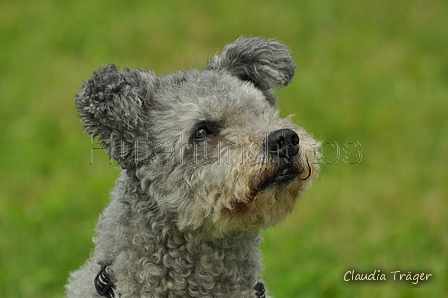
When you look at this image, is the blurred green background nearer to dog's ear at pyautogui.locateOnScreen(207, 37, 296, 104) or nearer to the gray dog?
dog's ear at pyautogui.locateOnScreen(207, 37, 296, 104)

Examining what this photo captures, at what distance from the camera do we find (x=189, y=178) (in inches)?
137

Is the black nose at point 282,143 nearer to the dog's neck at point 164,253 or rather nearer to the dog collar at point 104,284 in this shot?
the dog's neck at point 164,253

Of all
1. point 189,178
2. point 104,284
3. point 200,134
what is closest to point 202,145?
point 200,134

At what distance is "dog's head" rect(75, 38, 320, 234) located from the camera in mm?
3383

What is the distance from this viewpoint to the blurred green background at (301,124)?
248 inches

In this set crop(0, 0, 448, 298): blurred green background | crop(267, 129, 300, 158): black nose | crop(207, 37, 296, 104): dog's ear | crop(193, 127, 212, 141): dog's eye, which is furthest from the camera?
crop(0, 0, 448, 298): blurred green background

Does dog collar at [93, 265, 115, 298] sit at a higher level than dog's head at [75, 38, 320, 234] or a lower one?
lower

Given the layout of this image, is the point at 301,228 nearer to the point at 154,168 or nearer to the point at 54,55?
the point at 154,168

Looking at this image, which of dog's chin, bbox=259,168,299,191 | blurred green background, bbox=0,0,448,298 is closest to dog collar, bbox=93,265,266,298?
dog's chin, bbox=259,168,299,191

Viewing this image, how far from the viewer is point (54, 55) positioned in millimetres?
10156

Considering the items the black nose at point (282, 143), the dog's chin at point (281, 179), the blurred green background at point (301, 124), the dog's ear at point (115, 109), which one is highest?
the blurred green background at point (301, 124)

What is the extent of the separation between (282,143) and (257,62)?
2.78ft

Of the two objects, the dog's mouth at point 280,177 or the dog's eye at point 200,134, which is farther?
the dog's eye at point 200,134

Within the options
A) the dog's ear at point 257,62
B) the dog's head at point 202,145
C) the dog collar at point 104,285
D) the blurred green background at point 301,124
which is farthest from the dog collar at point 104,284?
the blurred green background at point 301,124
